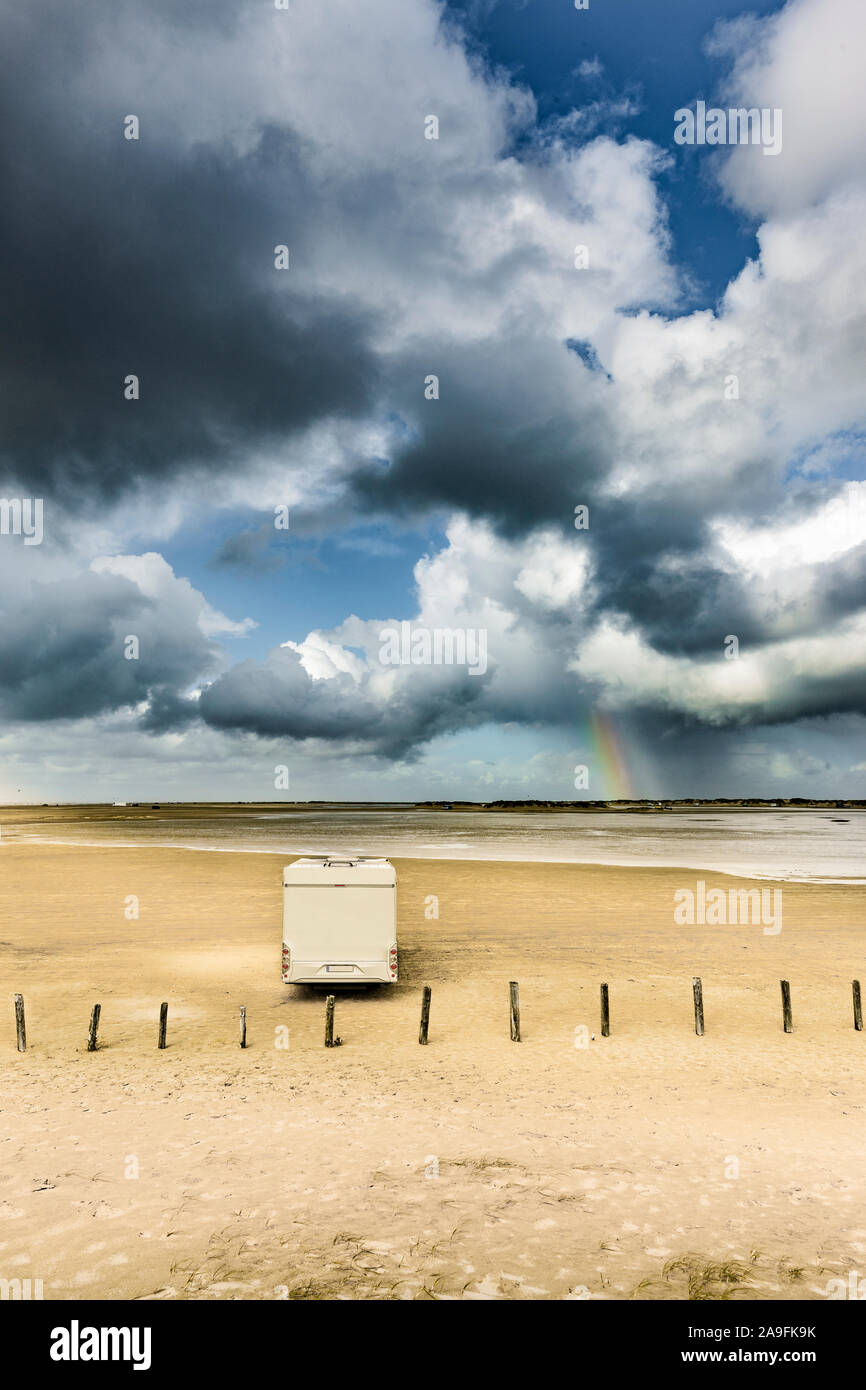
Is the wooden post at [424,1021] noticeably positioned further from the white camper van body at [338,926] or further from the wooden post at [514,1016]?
the white camper van body at [338,926]

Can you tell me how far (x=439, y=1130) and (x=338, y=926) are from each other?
8.34 meters

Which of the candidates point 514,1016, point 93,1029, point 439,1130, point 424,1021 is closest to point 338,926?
point 424,1021

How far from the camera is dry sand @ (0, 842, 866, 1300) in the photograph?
10039 millimetres

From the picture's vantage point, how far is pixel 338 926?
21969 mm

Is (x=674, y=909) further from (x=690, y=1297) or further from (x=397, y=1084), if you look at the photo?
(x=690, y=1297)

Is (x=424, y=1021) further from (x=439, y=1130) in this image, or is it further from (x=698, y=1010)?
(x=698, y=1010)

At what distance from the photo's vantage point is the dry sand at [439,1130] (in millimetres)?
10039

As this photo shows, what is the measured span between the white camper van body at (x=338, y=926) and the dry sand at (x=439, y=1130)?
4.25 feet

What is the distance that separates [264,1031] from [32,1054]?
570 centimetres

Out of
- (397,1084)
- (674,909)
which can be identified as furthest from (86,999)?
(674,909)

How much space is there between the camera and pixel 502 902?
42.0m

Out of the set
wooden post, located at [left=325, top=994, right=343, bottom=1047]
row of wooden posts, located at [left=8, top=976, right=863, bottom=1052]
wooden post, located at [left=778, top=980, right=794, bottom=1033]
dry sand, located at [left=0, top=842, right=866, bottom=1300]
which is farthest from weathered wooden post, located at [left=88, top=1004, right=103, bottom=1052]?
wooden post, located at [left=778, top=980, right=794, bottom=1033]

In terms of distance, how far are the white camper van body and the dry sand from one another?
1.29 meters
